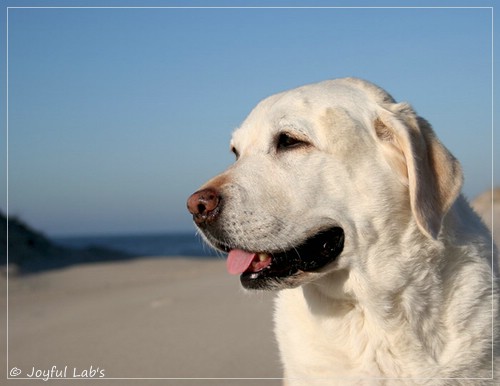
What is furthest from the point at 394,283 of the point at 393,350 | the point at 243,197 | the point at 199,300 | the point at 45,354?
the point at 199,300

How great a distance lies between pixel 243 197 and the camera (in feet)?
11.8

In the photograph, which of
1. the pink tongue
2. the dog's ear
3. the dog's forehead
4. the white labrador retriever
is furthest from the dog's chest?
the dog's forehead

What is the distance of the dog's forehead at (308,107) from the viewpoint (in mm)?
3740

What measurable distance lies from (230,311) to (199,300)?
22.9 inches

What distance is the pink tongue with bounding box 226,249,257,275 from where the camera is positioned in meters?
3.72

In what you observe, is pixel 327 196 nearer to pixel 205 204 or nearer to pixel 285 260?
pixel 285 260

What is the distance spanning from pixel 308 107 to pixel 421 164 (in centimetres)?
A: 66

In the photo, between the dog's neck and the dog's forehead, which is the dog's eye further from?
the dog's neck

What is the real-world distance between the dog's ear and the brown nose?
0.89 metres

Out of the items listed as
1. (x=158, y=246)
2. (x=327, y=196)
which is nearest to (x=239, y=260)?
(x=327, y=196)

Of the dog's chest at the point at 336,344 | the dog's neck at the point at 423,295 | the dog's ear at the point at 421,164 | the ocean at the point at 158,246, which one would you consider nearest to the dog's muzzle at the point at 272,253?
the dog's neck at the point at 423,295

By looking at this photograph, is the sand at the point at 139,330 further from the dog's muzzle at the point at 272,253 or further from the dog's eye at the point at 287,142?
the dog's eye at the point at 287,142

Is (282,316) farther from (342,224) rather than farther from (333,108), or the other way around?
(333,108)

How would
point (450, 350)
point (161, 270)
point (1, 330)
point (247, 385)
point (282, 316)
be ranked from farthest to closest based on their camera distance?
point (161, 270) → point (1, 330) → point (247, 385) → point (282, 316) → point (450, 350)
